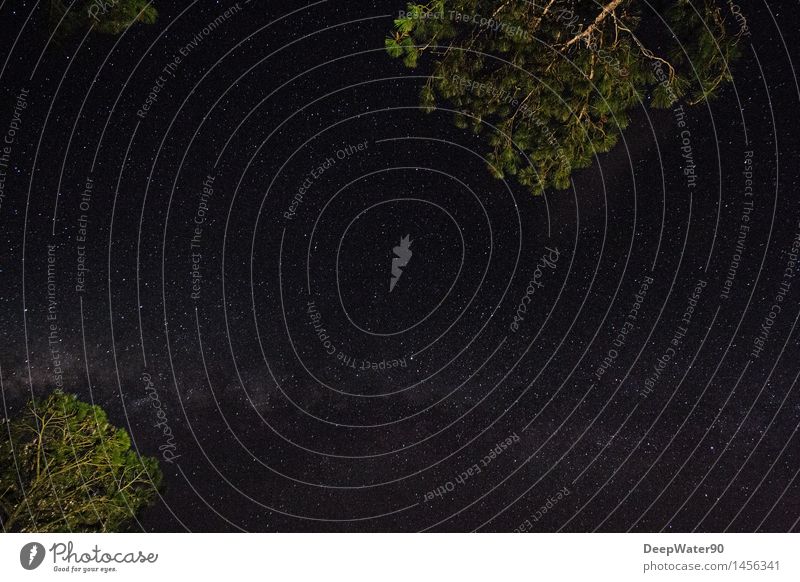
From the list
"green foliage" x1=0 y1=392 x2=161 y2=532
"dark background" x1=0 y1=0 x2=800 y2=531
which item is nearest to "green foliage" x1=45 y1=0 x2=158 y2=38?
"dark background" x1=0 y1=0 x2=800 y2=531

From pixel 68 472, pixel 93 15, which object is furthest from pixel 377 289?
pixel 93 15

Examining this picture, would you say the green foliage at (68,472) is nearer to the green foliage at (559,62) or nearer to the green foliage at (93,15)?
the green foliage at (93,15)

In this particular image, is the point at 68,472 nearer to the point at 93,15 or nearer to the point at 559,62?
the point at 93,15

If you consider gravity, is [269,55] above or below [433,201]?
above

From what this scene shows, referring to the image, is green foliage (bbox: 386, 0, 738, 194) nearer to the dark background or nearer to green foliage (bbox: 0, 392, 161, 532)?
the dark background
